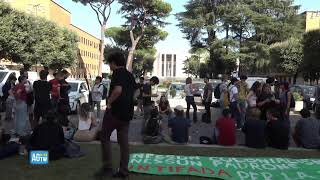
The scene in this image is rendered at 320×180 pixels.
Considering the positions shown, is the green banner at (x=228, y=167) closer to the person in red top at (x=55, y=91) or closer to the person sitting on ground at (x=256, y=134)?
the person sitting on ground at (x=256, y=134)

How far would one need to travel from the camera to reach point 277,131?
10.9 metres

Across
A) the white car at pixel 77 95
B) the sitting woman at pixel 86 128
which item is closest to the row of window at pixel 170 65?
the white car at pixel 77 95

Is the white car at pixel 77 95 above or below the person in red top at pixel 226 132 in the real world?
above

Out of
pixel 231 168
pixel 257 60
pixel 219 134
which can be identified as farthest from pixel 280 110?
pixel 257 60

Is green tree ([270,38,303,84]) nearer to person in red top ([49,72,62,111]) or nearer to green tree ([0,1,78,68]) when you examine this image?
green tree ([0,1,78,68])

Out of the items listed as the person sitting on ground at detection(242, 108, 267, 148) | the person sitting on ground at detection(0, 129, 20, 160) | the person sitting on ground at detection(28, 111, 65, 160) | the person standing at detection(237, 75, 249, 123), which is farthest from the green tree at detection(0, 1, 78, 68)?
the person sitting on ground at detection(28, 111, 65, 160)

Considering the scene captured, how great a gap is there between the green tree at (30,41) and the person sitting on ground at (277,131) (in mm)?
39750

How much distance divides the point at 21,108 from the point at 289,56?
48791mm

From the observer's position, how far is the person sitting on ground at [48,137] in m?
8.52

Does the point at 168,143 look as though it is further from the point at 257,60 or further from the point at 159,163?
the point at 257,60

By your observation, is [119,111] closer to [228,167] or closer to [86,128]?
[228,167]

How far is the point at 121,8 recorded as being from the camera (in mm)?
56625

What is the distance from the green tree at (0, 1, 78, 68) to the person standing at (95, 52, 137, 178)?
4194 centimetres

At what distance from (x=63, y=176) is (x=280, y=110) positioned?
18.4 feet
